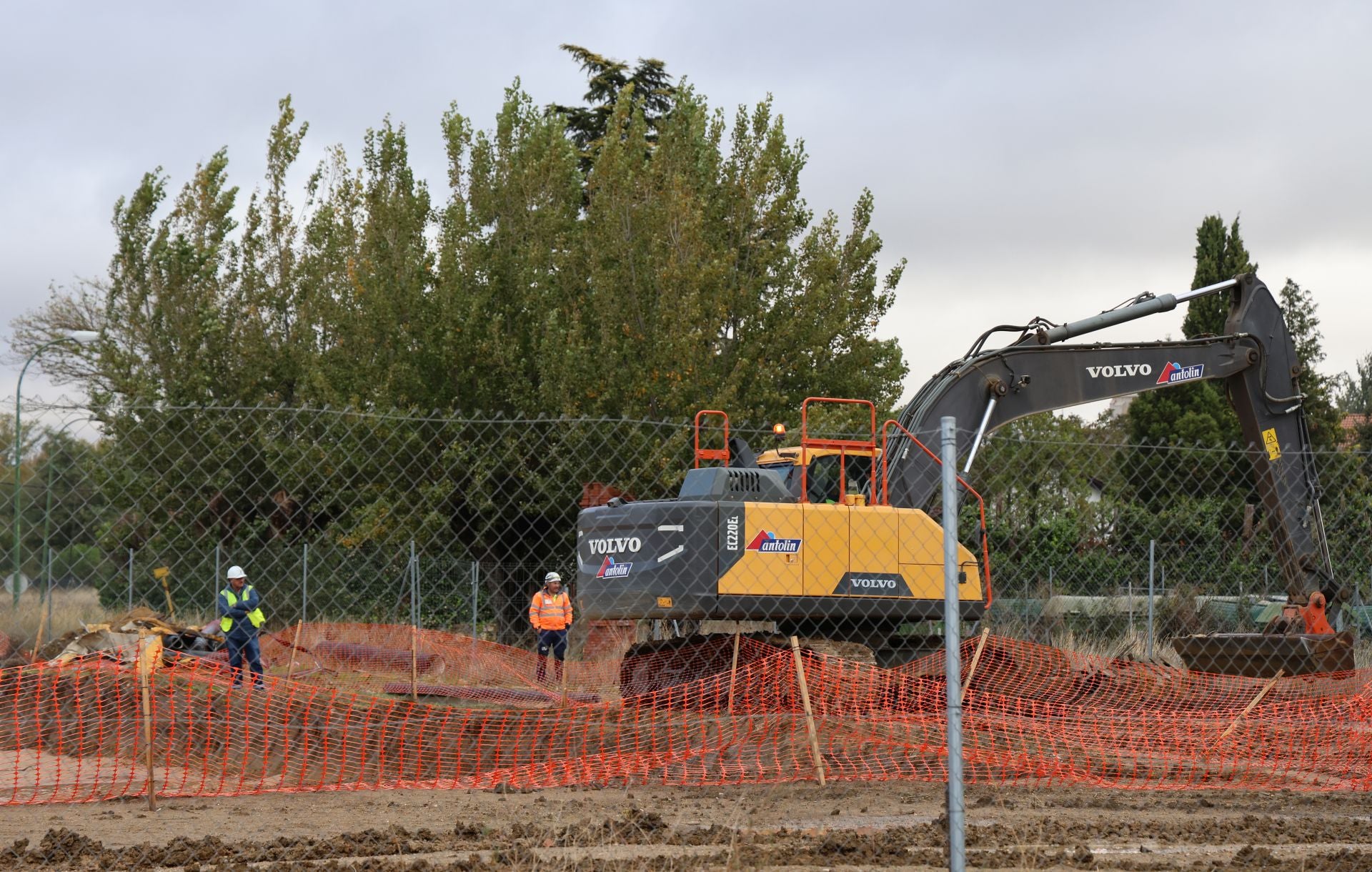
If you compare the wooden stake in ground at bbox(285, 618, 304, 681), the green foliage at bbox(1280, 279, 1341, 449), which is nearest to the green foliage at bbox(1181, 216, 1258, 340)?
the green foliage at bbox(1280, 279, 1341, 449)

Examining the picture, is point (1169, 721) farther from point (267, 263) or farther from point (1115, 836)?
point (267, 263)

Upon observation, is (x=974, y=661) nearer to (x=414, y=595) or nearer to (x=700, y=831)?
(x=700, y=831)

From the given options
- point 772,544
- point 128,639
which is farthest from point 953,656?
point 128,639

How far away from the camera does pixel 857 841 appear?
21.6 ft

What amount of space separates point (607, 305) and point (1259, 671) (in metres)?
13.3

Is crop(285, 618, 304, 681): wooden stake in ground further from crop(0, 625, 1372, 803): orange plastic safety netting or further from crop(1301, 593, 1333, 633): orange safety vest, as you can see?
crop(1301, 593, 1333, 633): orange safety vest

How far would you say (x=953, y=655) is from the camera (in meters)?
4.31

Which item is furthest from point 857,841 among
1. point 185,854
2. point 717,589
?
point 717,589

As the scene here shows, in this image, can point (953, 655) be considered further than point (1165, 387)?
No

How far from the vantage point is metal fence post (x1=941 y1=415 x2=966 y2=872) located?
14.0 feet

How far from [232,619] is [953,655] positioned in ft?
39.7

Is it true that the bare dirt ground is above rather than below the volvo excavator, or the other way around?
below

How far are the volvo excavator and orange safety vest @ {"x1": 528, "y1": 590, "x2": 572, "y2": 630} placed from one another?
110 inches

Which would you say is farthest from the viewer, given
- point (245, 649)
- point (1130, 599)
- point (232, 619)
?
point (1130, 599)
